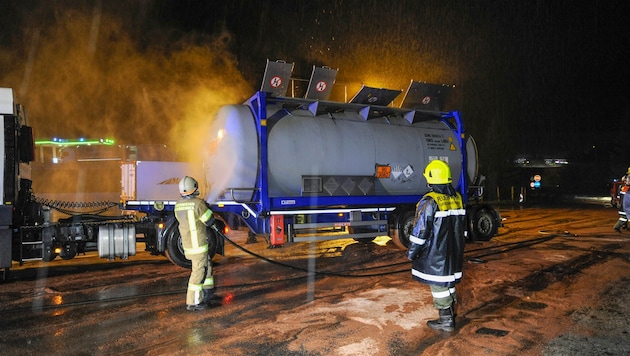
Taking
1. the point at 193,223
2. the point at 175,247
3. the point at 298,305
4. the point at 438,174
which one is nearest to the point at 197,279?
the point at 193,223

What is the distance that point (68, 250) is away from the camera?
291 inches

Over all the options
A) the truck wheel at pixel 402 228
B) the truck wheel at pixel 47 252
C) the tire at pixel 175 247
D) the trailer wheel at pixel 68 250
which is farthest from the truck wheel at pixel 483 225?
the truck wheel at pixel 47 252

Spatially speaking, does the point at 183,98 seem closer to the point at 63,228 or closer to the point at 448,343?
the point at 63,228

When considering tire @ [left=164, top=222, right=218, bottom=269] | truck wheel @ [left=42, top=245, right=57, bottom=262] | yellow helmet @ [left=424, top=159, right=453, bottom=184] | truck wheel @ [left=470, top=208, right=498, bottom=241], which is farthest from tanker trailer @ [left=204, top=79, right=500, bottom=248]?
yellow helmet @ [left=424, top=159, right=453, bottom=184]

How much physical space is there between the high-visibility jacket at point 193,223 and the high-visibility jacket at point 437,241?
256 centimetres

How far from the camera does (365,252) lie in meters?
9.85

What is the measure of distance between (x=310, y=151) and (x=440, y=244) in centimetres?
429

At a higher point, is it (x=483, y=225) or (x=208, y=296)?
(x=483, y=225)

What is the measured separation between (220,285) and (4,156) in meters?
3.78

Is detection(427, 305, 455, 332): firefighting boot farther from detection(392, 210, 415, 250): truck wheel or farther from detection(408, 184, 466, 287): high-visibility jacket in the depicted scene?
detection(392, 210, 415, 250): truck wheel

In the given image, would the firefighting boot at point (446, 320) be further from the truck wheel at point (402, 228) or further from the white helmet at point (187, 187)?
the truck wheel at point (402, 228)

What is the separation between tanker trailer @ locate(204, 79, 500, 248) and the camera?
8.00 m

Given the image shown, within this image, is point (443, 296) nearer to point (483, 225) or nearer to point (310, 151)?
point (310, 151)

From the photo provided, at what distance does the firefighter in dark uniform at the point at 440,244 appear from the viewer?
4500 millimetres
